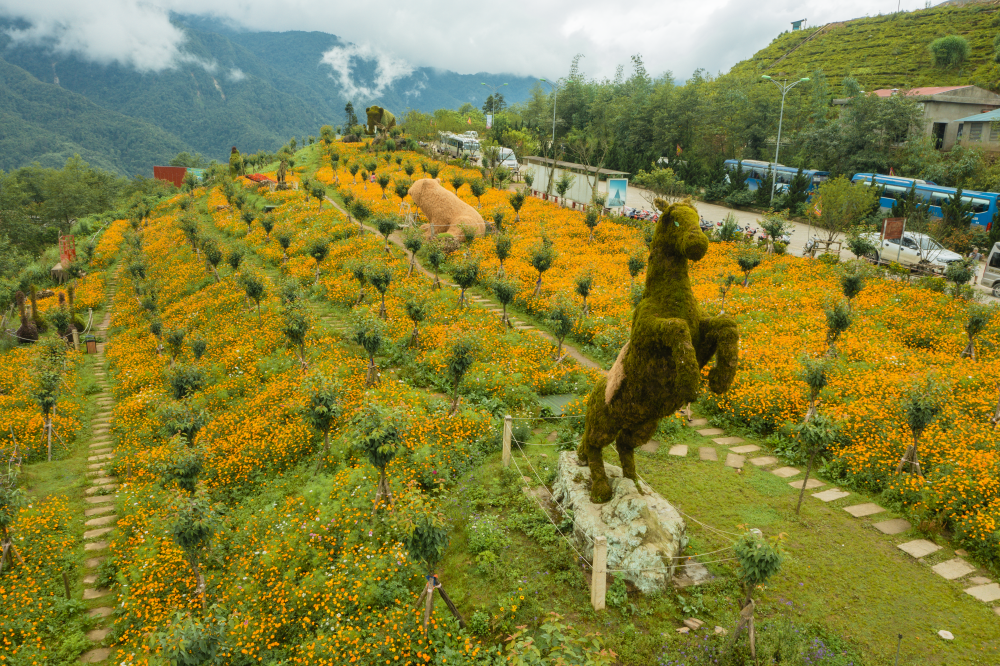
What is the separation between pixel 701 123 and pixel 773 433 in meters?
55.0

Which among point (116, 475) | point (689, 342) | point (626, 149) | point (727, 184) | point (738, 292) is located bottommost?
point (116, 475)

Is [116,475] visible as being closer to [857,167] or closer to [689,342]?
[689,342]

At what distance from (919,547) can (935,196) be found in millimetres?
37502

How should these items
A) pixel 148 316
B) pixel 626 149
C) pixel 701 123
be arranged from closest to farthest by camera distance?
pixel 148 316 < pixel 701 123 < pixel 626 149

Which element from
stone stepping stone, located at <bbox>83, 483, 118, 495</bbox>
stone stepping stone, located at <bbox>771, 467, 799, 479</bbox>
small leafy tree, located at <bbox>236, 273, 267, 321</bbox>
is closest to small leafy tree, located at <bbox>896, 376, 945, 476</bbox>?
stone stepping stone, located at <bbox>771, 467, 799, 479</bbox>

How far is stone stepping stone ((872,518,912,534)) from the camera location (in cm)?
1175

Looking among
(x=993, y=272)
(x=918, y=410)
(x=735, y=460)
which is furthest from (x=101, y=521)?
(x=993, y=272)

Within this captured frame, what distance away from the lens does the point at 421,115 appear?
75.6 m

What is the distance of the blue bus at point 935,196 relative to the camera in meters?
36.2

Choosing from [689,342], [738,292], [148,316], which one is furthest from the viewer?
[148,316]

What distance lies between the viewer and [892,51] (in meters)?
81.5

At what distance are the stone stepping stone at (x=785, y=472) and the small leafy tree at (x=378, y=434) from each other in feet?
31.8

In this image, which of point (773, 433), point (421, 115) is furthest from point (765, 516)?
point (421, 115)

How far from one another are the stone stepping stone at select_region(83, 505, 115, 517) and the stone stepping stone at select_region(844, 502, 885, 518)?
18683 mm
